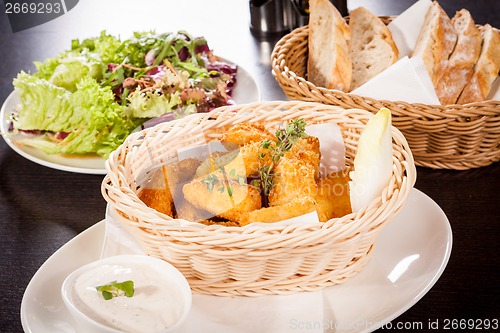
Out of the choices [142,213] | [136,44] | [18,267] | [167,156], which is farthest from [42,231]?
[136,44]

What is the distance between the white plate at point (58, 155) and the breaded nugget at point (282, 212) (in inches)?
29.2

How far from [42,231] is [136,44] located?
1.03 meters

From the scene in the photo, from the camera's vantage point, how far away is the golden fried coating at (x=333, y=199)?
4.87ft

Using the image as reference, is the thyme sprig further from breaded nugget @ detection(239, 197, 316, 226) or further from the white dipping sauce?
the white dipping sauce

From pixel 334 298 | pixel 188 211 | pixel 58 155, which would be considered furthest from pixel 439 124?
pixel 58 155

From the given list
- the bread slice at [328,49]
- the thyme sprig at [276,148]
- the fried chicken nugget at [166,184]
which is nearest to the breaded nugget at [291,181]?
the thyme sprig at [276,148]

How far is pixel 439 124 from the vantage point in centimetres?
181

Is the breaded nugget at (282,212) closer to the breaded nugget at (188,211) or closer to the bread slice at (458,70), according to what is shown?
the breaded nugget at (188,211)

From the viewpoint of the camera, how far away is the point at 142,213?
1.36 metres

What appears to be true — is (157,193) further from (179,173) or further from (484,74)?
(484,74)

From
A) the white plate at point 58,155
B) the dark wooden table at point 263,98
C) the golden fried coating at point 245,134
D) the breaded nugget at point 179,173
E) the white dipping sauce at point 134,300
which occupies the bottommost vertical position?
the dark wooden table at point 263,98

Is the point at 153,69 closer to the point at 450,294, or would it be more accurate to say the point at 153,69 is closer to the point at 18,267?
the point at 18,267

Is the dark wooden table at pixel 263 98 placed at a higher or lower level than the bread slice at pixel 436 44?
lower

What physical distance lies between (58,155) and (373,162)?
3.80ft
